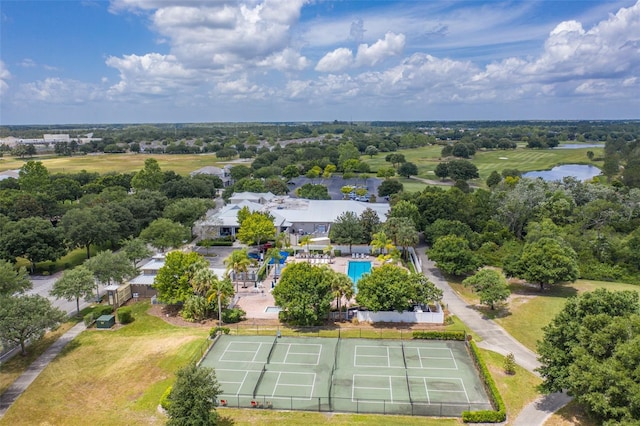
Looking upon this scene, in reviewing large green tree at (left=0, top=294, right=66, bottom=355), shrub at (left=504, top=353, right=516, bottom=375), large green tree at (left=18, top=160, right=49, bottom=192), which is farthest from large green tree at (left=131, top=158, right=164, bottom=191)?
shrub at (left=504, top=353, right=516, bottom=375)

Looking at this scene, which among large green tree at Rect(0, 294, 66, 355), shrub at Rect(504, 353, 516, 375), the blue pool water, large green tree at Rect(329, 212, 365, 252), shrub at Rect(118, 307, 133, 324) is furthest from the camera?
large green tree at Rect(329, 212, 365, 252)

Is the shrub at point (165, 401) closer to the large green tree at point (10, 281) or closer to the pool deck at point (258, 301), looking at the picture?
the pool deck at point (258, 301)

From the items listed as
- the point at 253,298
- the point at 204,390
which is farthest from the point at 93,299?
the point at 204,390

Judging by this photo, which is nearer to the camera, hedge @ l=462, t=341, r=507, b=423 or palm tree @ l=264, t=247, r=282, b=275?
hedge @ l=462, t=341, r=507, b=423

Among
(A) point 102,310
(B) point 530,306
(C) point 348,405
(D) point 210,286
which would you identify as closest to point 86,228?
(A) point 102,310

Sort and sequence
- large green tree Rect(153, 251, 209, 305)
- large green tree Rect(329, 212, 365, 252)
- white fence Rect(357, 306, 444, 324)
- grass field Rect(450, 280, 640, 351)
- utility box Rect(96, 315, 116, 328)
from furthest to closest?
large green tree Rect(329, 212, 365, 252) < large green tree Rect(153, 251, 209, 305) < white fence Rect(357, 306, 444, 324) < utility box Rect(96, 315, 116, 328) < grass field Rect(450, 280, 640, 351)

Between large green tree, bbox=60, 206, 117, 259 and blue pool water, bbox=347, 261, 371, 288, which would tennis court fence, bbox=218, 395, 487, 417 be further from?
large green tree, bbox=60, 206, 117, 259

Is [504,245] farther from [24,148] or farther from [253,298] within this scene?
[24,148]
